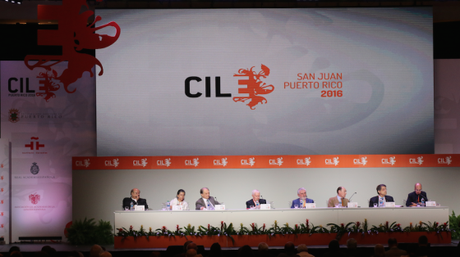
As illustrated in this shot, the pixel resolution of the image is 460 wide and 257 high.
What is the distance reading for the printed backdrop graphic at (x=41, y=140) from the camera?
9750 millimetres

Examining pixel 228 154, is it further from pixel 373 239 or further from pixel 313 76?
pixel 373 239

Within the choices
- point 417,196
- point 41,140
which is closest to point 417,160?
point 417,196

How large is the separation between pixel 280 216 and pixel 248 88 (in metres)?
3.10

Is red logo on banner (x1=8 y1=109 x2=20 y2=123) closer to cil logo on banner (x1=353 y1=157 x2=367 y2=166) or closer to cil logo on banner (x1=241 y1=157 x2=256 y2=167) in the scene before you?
cil logo on banner (x1=241 y1=157 x2=256 y2=167)

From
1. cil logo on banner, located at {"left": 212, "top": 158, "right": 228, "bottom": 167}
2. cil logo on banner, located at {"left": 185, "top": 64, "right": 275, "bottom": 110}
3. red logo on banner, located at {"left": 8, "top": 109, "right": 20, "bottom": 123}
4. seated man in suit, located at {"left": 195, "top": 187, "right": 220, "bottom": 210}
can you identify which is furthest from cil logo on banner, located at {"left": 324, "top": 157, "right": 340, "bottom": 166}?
red logo on banner, located at {"left": 8, "top": 109, "right": 20, "bottom": 123}

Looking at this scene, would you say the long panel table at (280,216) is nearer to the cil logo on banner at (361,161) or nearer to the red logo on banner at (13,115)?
the cil logo on banner at (361,161)

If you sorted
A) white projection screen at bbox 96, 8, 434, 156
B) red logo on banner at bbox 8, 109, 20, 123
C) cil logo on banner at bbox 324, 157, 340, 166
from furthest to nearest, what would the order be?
red logo on banner at bbox 8, 109, 20, 123 → white projection screen at bbox 96, 8, 434, 156 → cil logo on banner at bbox 324, 157, 340, 166

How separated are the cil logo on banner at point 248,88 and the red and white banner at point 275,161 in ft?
4.23

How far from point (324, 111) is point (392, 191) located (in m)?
2.29

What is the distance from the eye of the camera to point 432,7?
9.89m

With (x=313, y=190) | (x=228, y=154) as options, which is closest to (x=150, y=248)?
(x=228, y=154)

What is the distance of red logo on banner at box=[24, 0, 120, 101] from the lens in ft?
30.7

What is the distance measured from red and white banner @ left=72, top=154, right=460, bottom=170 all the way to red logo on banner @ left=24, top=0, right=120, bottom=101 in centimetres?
195

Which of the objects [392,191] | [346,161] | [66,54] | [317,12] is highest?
[317,12]
